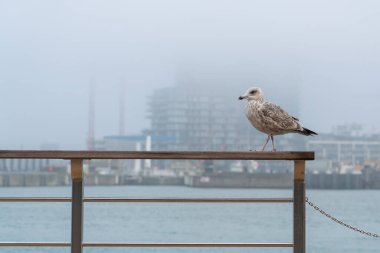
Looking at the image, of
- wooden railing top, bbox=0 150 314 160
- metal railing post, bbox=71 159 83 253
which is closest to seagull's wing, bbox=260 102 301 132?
wooden railing top, bbox=0 150 314 160

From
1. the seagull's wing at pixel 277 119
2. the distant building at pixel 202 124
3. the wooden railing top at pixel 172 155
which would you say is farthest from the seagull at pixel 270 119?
the distant building at pixel 202 124

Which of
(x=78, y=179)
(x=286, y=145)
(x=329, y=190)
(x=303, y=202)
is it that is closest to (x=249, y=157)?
(x=303, y=202)

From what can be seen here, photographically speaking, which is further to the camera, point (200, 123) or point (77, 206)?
point (200, 123)

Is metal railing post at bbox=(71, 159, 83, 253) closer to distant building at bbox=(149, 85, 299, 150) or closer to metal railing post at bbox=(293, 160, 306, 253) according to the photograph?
metal railing post at bbox=(293, 160, 306, 253)

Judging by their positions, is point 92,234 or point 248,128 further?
point 248,128

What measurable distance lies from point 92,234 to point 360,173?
91.6 ft

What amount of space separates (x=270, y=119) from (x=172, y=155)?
0.54 meters

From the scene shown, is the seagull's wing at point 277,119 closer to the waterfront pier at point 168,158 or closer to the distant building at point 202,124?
the waterfront pier at point 168,158

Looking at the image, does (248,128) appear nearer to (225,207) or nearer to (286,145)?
(286,145)

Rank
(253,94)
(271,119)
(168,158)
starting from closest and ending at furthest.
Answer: (168,158) → (271,119) → (253,94)

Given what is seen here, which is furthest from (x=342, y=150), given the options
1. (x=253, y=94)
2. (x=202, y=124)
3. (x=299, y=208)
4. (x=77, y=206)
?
(x=77, y=206)

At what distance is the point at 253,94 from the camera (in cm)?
320

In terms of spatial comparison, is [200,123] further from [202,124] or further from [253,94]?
[253,94]

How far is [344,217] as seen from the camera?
137 ft
